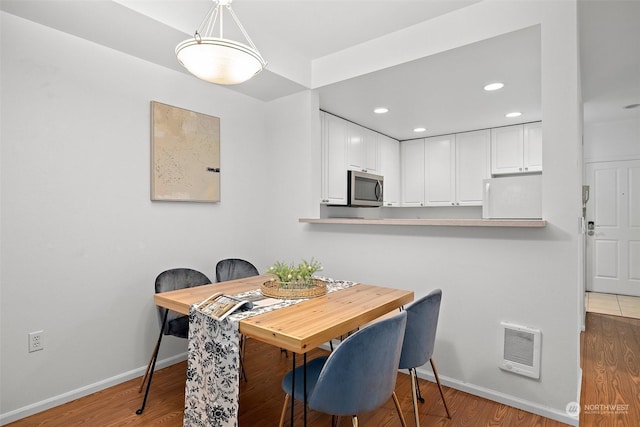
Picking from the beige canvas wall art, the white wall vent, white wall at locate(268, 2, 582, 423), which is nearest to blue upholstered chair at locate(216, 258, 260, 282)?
the beige canvas wall art

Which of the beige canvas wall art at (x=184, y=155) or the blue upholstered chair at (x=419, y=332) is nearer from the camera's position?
the blue upholstered chair at (x=419, y=332)

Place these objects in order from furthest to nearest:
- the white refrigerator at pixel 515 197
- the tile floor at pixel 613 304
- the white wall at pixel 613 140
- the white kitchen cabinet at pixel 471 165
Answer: the white wall at pixel 613 140 < the white kitchen cabinet at pixel 471 165 < the tile floor at pixel 613 304 < the white refrigerator at pixel 515 197

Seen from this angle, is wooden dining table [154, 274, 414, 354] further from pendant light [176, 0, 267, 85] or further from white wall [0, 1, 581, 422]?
pendant light [176, 0, 267, 85]

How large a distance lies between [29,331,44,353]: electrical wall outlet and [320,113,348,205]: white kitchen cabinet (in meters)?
2.52

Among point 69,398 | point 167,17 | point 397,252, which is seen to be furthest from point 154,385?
point 167,17

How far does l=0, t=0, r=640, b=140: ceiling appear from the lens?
7.01 ft

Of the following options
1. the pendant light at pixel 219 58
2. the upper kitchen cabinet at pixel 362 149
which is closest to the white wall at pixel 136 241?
the pendant light at pixel 219 58

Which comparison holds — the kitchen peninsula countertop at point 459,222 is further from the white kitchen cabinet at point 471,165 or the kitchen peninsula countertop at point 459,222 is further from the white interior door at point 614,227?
the white interior door at point 614,227

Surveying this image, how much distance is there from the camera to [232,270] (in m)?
2.96

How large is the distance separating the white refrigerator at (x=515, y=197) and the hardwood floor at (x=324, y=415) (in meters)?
1.21

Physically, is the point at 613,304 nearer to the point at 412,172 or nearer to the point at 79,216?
the point at 412,172

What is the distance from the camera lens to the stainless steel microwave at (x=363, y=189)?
13.2ft

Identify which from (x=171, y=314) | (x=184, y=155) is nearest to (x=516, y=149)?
(x=184, y=155)

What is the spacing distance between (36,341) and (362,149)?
3580 mm
